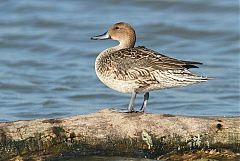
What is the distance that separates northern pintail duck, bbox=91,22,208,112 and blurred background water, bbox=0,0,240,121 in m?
2.20

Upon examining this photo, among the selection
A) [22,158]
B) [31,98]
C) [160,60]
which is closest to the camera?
[22,158]

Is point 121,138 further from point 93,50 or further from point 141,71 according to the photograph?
point 93,50

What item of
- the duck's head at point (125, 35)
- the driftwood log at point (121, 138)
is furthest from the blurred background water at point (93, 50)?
the driftwood log at point (121, 138)

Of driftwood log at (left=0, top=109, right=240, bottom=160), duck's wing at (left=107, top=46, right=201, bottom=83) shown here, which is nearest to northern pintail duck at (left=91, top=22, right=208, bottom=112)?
duck's wing at (left=107, top=46, right=201, bottom=83)

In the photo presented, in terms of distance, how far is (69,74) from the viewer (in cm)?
1279

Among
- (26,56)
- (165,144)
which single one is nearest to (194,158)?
(165,144)

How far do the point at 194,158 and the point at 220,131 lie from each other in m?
0.35

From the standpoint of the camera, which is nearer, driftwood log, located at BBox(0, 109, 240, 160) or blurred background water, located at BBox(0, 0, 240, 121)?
driftwood log, located at BBox(0, 109, 240, 160)

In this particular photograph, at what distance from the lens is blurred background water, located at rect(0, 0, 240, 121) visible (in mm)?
11023

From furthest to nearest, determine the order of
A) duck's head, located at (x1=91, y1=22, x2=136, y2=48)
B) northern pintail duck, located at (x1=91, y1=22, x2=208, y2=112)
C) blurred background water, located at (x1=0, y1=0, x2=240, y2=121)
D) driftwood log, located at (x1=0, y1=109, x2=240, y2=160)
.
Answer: blurred background water, located at (x1=0, y1=0, x2=240, y2=121) < duck's head, located at (x1=91, y1=22, x2=136, y2=48) < northern pintail duck, located at (x1=91, y1=22, x2=208, y2=112) < driftwood log, located at (x1=0, y1=109, x2=240, y2=160)

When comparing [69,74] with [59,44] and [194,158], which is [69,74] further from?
[194,158]

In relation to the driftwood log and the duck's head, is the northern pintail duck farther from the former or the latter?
the driftwood log

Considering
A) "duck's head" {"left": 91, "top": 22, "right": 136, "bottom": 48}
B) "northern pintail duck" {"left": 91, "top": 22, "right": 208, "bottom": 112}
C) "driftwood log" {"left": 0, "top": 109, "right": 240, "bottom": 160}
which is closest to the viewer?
"driftwood log" {"left": 0, "top": 109, "right": 240, "bottom": 160}

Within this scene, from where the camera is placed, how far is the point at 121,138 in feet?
22.8
